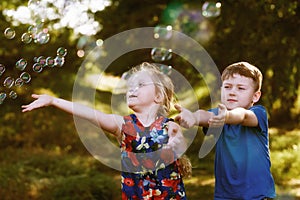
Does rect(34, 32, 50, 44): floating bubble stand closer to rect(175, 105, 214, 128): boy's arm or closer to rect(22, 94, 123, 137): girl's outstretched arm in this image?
rect(22, 94, 123, 137): girl's outstretched arm

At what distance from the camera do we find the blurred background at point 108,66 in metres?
6.75

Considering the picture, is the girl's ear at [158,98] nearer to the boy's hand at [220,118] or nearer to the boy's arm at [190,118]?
the boy's arm at [190,118]

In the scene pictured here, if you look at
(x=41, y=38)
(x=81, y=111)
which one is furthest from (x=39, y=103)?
(x=41, y=38)

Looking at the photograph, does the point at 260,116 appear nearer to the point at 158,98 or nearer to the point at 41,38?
the point at 158,98

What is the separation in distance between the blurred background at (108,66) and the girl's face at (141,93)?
1944 mm

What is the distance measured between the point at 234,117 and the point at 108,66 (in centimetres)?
564

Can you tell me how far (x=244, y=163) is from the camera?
3.05 metres

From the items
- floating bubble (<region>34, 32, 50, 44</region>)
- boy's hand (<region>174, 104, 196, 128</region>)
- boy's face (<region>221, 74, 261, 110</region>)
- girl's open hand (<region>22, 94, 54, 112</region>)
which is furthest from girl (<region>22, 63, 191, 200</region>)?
floating bubble (<region>34, 32, 50, 44</region>)

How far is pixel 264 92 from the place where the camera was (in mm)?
7234

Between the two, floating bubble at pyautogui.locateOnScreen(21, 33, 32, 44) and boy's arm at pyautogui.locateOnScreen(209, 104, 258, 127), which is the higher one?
floating bubble at pyautogui.locateOnScreen(21, 33, 32, 44)

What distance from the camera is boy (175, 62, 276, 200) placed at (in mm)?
3035

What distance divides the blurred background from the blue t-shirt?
218 centimetres

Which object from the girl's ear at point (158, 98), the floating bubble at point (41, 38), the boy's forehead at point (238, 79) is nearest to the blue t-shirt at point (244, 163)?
the boy's forehead at point (238, 79)

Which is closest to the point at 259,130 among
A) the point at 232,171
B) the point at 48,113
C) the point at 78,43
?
the point at 232,171
